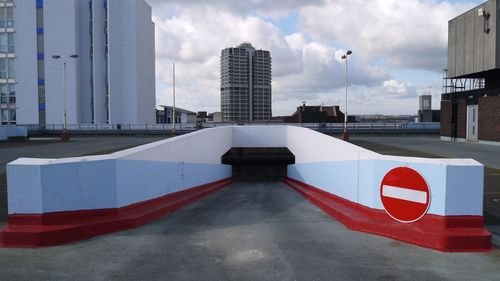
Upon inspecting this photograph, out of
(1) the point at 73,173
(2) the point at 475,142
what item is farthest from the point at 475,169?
(2) the point at 475,142

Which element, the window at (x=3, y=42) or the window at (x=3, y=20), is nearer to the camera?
the window at (x=3, y=20)

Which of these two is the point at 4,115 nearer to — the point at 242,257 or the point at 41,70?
the point at 41,70

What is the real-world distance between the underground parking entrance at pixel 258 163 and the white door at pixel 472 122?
1439 centimetres

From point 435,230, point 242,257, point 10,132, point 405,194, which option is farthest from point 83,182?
point 10,132

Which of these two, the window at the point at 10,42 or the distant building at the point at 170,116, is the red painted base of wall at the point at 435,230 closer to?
the window at the point at 10,42

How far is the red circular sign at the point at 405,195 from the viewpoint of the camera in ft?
19.6

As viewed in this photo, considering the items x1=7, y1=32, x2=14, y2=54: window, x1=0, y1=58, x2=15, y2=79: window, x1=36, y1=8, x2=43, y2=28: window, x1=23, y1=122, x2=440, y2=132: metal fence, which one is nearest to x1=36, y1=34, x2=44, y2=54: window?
x1=36, y1=8, x2=43, y2=28: window

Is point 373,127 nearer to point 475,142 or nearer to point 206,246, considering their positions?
point 475,142

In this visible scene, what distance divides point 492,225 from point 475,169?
2445 mm

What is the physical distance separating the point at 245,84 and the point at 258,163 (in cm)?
10313

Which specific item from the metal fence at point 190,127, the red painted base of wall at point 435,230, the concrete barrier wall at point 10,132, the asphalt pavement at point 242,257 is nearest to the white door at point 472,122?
the metal fence at point 190,127

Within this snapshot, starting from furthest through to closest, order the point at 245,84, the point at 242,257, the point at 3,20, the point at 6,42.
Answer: the point at 245,84 → the point at 6,42 → the point at 3,20 → the point at 242,257

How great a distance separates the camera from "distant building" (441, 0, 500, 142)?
87.9 ft

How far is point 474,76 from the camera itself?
31453mm
